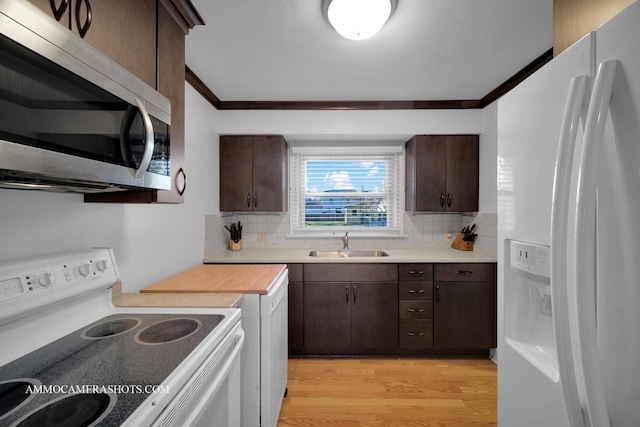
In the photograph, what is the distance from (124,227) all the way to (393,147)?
2617 mm

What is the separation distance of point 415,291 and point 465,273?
0.47m

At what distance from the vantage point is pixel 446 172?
9.41 feet

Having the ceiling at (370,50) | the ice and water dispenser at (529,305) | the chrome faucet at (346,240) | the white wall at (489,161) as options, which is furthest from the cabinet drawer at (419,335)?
the ceiling at (370,50)

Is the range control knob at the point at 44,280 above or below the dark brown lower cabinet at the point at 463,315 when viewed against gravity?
above

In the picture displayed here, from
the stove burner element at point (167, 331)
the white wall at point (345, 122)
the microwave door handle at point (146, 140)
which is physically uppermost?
the white wall at point (345, 122)

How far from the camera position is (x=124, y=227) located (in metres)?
1.52

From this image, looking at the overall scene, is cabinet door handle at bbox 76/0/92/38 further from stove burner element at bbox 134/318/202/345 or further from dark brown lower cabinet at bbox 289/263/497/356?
dark brown lower cabinet at bbox 289/263/497/356

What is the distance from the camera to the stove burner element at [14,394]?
0.63 metres

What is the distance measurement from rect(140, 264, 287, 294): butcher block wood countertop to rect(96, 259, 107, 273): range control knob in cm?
38

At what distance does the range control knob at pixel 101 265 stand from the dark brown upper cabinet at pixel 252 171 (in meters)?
1.69

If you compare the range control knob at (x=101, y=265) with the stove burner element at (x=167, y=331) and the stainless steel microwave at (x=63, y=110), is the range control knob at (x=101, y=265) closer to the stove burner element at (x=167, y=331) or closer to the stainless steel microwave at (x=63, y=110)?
the stove burner element at (x=167, y=331)

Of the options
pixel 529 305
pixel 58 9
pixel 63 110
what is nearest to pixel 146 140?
pixel 63 110

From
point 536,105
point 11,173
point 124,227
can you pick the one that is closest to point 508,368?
point 536,105

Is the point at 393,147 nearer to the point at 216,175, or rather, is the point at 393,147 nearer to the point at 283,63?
the point at 283,63
